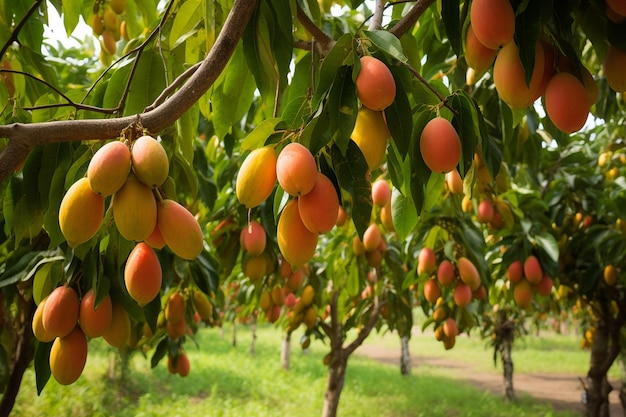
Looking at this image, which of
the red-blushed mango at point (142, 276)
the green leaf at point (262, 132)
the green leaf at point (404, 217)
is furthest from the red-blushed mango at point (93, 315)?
the green leaf at point (404, 217)

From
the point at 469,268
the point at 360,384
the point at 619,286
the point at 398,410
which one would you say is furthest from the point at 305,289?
the point at 360,384

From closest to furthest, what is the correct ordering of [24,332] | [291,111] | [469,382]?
[291,111], [24,332], [469,382]

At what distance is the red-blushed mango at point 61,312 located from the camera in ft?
2.88

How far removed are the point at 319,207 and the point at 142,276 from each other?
1.02 feet

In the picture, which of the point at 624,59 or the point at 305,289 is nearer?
the point at 624,59

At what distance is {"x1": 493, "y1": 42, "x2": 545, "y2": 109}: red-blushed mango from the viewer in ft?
2.06

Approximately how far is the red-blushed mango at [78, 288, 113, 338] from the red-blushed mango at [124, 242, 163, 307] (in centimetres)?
17

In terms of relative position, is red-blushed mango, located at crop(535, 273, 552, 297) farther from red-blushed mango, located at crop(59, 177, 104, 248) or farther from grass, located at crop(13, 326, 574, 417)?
grass, located at crop(13, 326, 574, 417)

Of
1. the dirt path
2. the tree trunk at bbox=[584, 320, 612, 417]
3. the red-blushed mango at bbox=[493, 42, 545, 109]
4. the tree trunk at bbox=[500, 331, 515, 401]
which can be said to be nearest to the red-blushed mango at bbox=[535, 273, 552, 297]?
the tree trunk at bbox=[584, 320, 612, 417]

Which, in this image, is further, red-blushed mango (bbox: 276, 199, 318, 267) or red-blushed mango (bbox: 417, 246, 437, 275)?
red-blushed mango (bbox: 417, 246, 437, 275)

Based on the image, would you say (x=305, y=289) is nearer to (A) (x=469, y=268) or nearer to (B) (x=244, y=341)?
(A) (x=469, y=268)

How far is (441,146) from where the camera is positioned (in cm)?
64

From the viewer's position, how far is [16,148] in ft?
2.06

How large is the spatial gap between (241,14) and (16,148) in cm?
32
